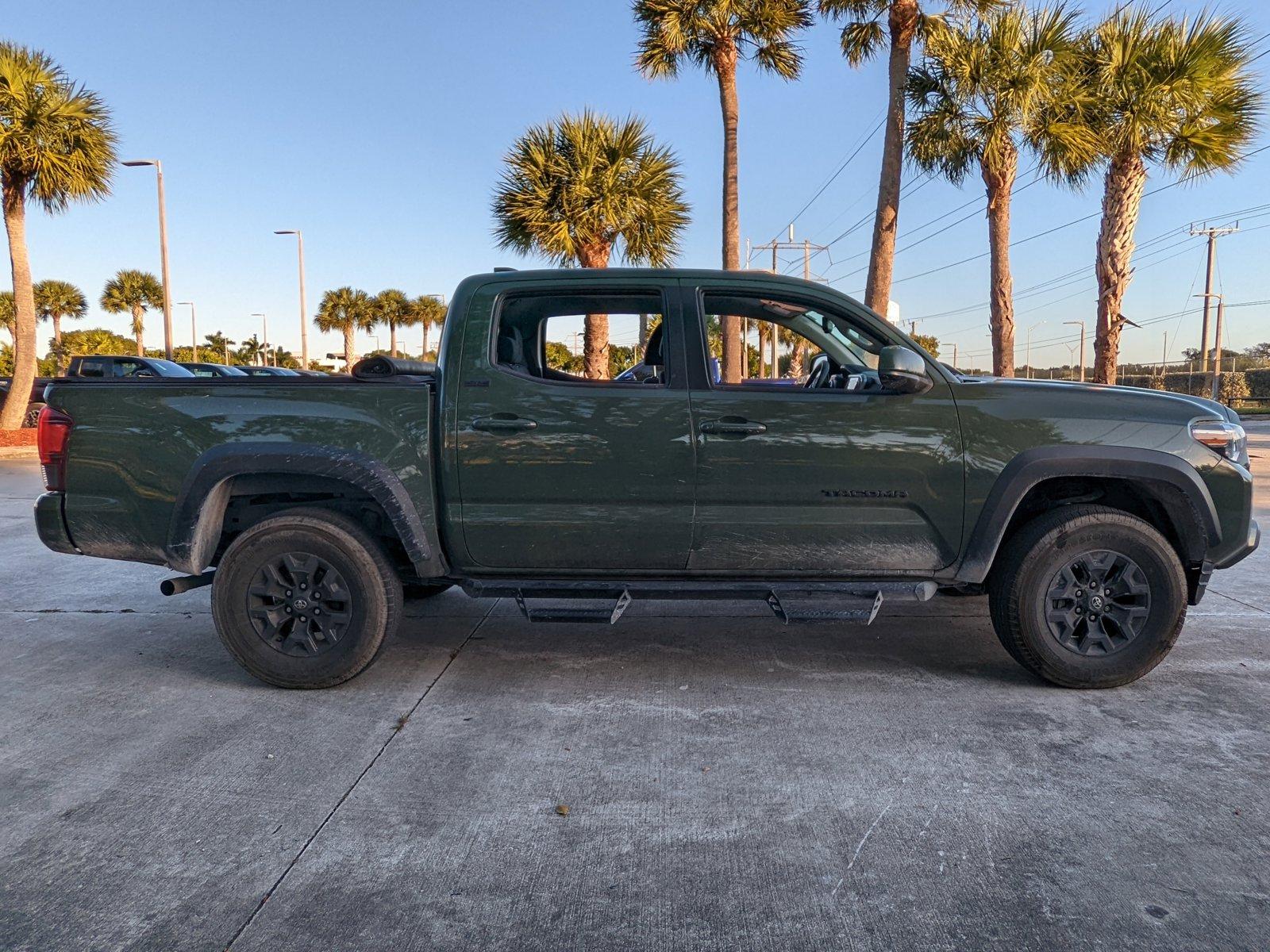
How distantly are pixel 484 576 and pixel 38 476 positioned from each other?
41.4 feet

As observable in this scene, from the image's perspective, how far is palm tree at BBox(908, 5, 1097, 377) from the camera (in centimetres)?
1578

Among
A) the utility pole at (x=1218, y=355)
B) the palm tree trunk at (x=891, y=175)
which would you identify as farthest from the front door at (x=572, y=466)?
the utility pole at (x=1218, y=355)

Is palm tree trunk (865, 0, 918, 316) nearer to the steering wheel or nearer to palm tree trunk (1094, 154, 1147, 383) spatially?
palm tree trunk (1094, 154, 1147, 383)

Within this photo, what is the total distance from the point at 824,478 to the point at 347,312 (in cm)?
7890

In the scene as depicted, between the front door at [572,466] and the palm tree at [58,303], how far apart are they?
234ft

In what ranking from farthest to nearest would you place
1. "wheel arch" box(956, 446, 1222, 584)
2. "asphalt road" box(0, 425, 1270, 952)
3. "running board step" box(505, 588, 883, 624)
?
"running board step" box(505, 588, 883, 624), "wheel arch" box(956, 446, 1222, 584), "asphalt road" box(0, 425, 1270, 952)

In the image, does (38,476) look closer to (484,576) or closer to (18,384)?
(18,384)

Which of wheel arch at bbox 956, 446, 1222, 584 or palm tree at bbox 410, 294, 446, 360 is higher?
palm tree at bbox 410, 294, 446, 360

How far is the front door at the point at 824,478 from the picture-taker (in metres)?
4.03

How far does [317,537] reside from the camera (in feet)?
13.6

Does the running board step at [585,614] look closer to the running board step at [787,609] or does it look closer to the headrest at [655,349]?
the running board step at [787,609]

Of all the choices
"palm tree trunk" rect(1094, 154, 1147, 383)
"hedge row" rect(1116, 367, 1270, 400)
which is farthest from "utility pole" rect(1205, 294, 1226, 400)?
"palm tree trunk" rect(1094, 154, 1147, 383)

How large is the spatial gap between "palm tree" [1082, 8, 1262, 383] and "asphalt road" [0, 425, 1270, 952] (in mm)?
14385

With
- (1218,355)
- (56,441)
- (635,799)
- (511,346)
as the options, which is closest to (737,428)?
(511,346)
